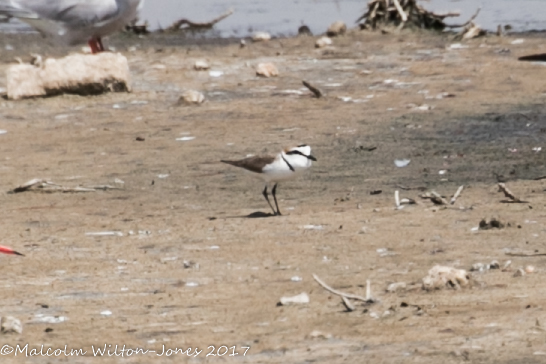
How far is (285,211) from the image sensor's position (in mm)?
7535

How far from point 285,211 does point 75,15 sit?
5829mm

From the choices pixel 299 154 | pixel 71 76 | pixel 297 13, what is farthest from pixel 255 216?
pixel 297 13

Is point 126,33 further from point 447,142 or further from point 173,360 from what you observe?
point 173,360

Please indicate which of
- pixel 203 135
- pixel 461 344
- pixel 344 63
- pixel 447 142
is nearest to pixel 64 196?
pixel 203 135

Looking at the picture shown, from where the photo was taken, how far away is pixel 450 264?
596cm

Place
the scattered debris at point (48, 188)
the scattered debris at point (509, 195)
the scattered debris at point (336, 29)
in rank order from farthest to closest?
A: the scattered debris at point (336, 29) < the scattered debris at point (48, 188) < the scattered debris at point (509, 195)

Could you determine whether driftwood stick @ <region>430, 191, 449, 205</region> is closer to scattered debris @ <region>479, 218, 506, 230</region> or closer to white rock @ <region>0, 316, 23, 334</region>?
scattered debris @ <region>479, 218, 506, 230</region>

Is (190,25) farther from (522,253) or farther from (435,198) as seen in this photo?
(522,253)

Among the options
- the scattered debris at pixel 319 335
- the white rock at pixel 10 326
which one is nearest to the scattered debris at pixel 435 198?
the scattered debris at pixel 319 335

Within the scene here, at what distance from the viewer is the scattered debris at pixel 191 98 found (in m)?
11.2

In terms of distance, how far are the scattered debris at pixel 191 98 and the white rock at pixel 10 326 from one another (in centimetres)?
631

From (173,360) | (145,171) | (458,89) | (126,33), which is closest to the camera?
(173,360)

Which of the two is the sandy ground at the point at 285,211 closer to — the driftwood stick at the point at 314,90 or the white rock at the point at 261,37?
the driftwood stick at the point at 314,90

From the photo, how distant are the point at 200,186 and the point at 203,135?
5.66ft
